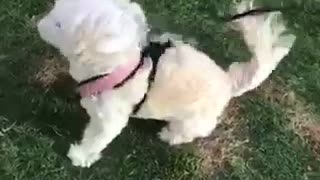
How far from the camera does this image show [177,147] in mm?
2482

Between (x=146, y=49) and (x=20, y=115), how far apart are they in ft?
1.63

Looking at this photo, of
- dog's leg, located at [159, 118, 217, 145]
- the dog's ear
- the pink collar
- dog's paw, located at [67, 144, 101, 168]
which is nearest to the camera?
A: the dog's ear

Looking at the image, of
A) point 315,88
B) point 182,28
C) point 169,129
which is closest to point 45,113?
point 169,129

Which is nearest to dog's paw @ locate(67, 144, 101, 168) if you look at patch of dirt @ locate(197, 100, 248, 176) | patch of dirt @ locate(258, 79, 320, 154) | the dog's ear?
patch of dirt @ locate(197, 100, 248, 176)

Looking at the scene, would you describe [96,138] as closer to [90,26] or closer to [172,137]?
[172,137]

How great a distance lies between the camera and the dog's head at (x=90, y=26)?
2.00 meters

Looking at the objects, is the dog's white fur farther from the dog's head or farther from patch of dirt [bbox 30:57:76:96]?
patch of dirt [bbox 30:57:76:96]

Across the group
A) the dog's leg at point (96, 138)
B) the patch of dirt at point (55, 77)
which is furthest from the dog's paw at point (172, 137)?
the patch of dirt at point (55, 77)

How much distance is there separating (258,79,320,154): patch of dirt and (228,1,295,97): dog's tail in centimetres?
39

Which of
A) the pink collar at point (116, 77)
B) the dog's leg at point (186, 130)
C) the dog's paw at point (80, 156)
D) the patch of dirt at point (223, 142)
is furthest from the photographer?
the patch of dirt at point (223, 142)

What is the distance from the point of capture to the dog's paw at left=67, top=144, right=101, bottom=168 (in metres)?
2.38

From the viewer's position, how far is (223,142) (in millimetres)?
2539

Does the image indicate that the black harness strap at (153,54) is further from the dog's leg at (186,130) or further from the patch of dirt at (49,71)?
the patch of dirt at (49,71)

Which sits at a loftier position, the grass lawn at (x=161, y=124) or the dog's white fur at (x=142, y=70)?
the dog's white fur at (x=142, y=70)
